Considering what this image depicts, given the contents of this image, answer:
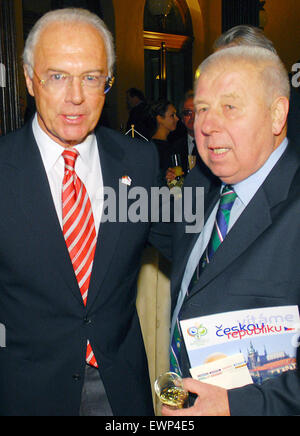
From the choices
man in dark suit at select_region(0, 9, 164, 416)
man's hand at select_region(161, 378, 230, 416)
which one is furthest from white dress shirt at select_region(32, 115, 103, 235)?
man's hand at select_region(161, 378, 230, 416)

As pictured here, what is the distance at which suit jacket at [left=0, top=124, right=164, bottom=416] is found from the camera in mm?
1455

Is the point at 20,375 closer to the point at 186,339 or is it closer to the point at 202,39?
the point at 186,339

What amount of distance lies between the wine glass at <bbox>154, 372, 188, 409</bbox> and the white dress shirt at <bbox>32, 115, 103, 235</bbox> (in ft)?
1.75

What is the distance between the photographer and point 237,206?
144 cm

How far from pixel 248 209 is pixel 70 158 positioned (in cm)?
59

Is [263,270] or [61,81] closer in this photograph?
[263,270]

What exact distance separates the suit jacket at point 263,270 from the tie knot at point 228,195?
0.36 ft

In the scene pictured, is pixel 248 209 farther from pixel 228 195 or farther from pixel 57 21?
pixel 57 21

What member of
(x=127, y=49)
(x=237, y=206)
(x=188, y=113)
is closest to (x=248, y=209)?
(x=237, y=206)

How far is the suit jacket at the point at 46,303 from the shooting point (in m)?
1.46

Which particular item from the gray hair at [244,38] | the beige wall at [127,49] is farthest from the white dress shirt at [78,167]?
the beige wall at [127,49]

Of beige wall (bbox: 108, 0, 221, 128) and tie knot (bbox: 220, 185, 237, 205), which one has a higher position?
Answer: beige wall (bbox: 108, 0, 221, 128)

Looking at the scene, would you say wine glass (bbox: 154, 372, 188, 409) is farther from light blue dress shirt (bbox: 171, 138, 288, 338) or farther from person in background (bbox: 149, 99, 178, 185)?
person in background (bbox: 149, 99, 178, 185)

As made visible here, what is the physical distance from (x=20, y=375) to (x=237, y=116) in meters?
1.01
